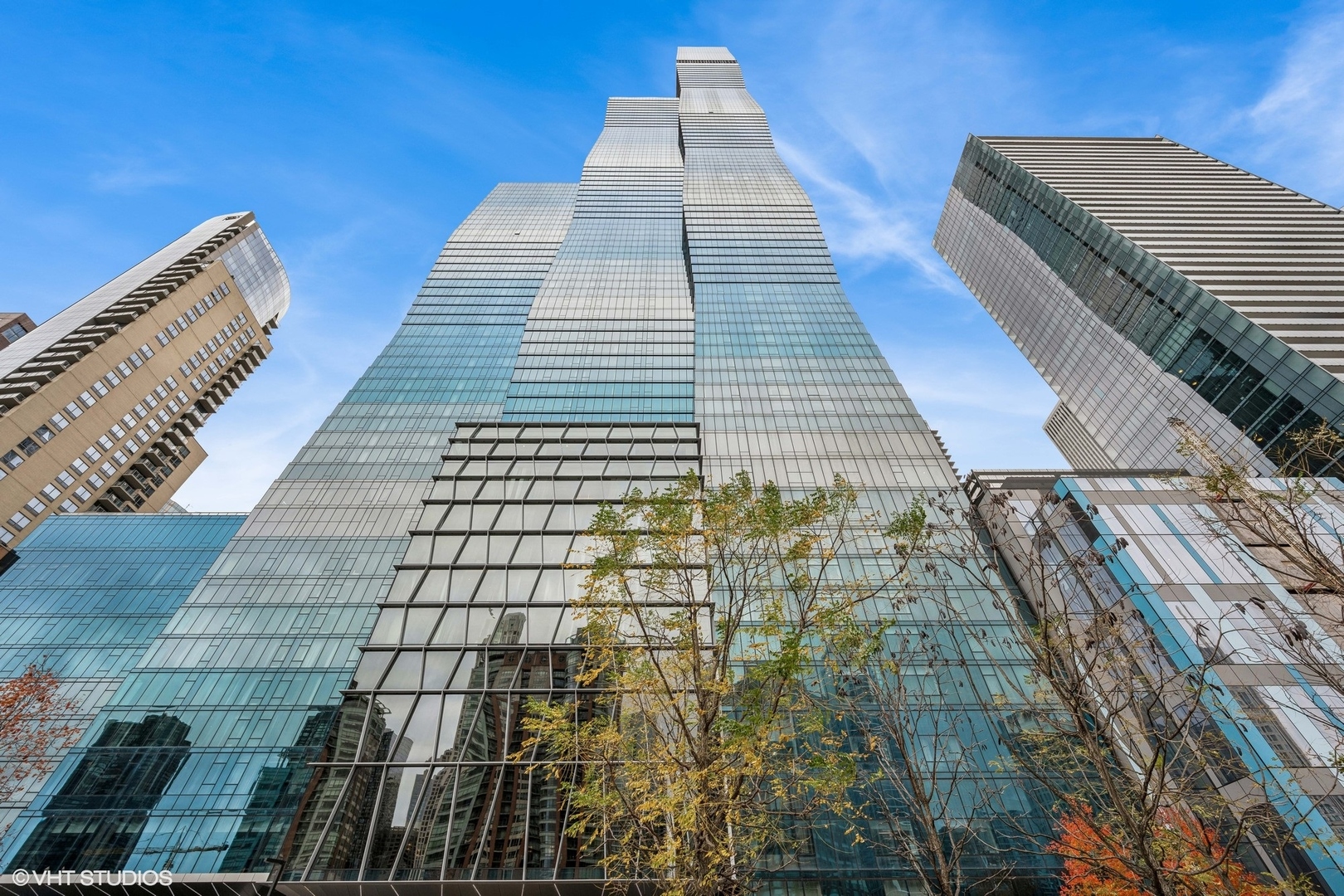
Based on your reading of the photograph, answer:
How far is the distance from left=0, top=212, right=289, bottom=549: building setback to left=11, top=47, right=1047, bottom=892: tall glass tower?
125ft

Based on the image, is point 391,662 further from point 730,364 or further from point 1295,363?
point 1295,363

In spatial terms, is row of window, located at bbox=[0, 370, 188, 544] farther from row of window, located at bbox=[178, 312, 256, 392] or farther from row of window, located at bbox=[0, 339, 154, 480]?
row of window, located at bbox=[178, 312, 256, 392]

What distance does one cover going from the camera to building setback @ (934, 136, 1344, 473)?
2216 inches

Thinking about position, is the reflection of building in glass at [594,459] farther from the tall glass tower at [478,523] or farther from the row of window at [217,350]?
the row of window at [217,350]

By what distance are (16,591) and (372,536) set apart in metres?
27.9

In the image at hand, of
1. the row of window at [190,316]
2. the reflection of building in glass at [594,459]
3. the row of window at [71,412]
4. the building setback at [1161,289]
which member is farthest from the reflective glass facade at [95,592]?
the building setback at [1161,289]

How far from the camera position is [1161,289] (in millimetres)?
67000

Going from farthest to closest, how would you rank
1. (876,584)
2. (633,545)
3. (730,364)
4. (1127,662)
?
(730,364) < (876,584) < (633,545) < (1127,662)

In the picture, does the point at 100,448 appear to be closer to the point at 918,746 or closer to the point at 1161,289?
the point at 918,746

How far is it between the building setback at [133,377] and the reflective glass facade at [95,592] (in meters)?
14.8

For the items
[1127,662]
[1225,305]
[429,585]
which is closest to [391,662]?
[429,585]

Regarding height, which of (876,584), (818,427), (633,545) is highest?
(818,427)

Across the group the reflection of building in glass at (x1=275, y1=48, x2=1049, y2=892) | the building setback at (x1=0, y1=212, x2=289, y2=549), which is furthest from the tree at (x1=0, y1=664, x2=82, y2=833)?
the building setback at (x1=0, y1=212, x2=289, y2=549)

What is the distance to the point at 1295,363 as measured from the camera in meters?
52.9
